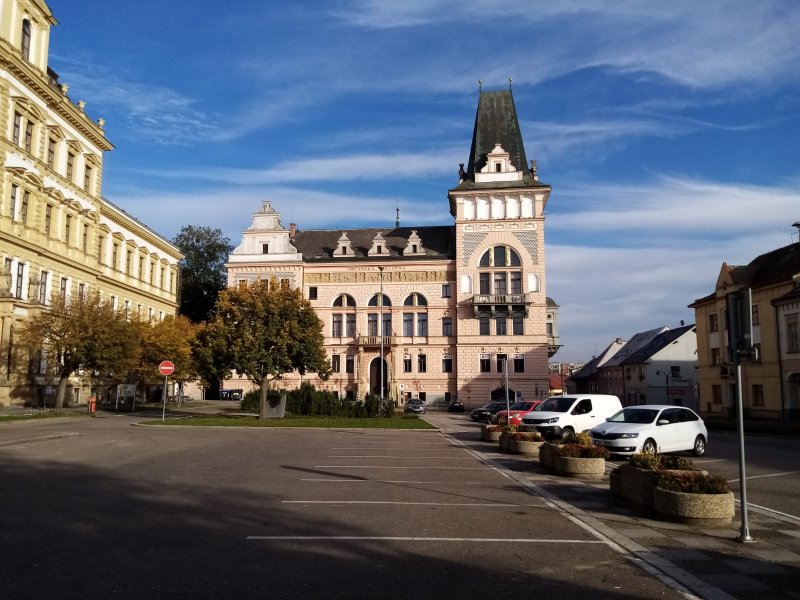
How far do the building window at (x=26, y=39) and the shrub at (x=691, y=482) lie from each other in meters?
45.2

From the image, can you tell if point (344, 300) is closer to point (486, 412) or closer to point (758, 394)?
point (486, 412)

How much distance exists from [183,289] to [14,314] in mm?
42023

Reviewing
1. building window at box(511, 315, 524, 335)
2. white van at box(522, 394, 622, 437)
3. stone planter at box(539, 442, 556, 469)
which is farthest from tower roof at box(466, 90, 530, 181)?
stone planter at box(539, 442, 556, 469)

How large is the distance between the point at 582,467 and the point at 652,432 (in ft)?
14.6

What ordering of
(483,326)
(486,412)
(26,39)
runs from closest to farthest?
1. (486,412)
2. (26,39)
3. (483,326)

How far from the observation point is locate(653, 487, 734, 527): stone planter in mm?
9289

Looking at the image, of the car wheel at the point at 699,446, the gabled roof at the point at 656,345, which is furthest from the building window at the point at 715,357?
the car wheel at the point at 699,446

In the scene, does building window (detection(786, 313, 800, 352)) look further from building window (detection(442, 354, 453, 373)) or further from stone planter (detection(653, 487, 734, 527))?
stone planter (detection(653, 487, 734, 527))

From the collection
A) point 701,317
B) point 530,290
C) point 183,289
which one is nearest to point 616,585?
point 701,317

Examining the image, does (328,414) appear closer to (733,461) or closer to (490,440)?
(490,440)

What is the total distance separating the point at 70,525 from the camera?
873 centimetres

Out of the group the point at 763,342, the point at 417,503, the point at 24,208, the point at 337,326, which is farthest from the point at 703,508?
the point at 337,326

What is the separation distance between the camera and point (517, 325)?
2522 inches

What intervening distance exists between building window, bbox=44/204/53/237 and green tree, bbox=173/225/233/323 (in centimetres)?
3488
